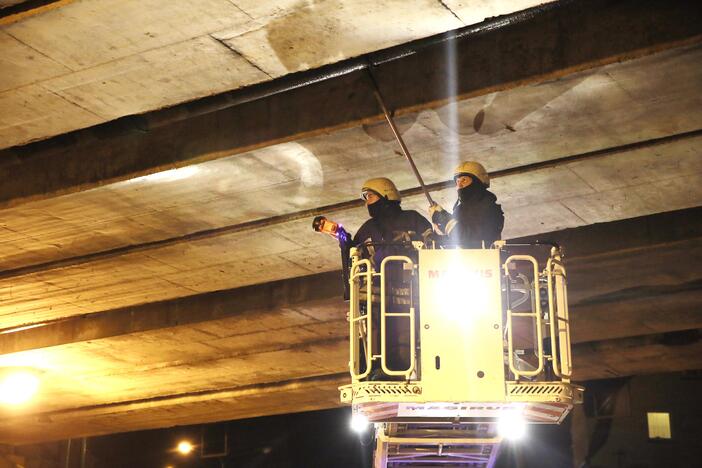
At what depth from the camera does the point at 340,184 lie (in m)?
12.4

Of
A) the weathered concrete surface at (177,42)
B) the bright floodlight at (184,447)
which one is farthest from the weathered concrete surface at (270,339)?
the bright floodlight at (184,447)

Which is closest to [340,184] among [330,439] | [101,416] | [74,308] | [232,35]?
[232,35]

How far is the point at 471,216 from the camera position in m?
9.23

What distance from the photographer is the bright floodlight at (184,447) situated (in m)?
33.0

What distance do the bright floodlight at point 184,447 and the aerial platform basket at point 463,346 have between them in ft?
83.1

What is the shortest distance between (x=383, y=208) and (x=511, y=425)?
2.60 meters

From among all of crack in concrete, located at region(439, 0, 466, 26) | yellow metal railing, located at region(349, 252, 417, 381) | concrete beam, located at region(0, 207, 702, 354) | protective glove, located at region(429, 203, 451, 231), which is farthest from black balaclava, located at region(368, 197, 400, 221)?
concrete beam, located at region(0, 207, 702, 354)

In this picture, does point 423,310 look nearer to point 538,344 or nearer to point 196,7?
point 538,344

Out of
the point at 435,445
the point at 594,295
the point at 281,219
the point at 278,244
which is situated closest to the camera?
the point at 435,445

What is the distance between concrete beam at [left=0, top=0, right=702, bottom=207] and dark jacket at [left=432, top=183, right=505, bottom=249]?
1.23 m

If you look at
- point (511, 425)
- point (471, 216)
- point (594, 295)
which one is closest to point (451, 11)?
point (471, 216)

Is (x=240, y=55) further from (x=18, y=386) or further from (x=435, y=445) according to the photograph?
(x=18, y=386)

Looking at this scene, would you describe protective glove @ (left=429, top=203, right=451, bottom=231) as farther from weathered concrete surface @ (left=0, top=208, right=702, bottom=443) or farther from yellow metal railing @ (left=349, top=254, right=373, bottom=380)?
weathered concrete surface @ (left=0, top=208, right=702, bottom=443)

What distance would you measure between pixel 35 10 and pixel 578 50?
17.5 ft
